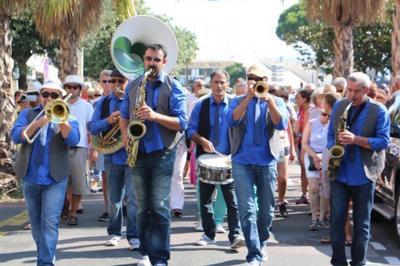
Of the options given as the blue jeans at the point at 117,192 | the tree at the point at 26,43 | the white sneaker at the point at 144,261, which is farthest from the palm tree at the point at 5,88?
the tree at the point at 26,43

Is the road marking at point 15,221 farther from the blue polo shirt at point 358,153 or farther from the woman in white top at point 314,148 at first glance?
the blue polo shirt at point 358,153

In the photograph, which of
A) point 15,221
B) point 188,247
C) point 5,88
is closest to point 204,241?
point 188,247

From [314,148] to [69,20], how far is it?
797 centimetres

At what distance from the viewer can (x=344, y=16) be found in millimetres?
16703

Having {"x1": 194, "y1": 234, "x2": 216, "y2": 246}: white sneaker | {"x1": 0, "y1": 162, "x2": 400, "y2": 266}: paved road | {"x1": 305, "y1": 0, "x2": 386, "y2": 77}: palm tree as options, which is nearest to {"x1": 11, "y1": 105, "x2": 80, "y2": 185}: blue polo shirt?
{"x1": 0, "y1": 162, "x2": 400, "y2": 266}: paved road

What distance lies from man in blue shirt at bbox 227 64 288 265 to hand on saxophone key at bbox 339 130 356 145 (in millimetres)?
660

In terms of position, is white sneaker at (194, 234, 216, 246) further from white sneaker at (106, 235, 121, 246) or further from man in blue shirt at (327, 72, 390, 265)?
man in blue shirt at (327, 72, 390, 265)

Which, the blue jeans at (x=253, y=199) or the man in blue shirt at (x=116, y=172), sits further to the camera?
the man in blue shirt at (x=116, y=172)

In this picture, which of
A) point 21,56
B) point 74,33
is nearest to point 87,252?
point 74,33

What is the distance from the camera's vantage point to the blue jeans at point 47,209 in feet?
20.8

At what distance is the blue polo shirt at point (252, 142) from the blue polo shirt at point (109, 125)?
1460 millimetres

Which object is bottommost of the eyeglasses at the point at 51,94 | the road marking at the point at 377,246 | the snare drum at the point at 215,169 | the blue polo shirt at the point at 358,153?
the road marking at the point at 377,246

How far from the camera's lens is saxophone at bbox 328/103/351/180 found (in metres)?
6.50

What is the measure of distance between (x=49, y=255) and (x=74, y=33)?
33.5 feet
